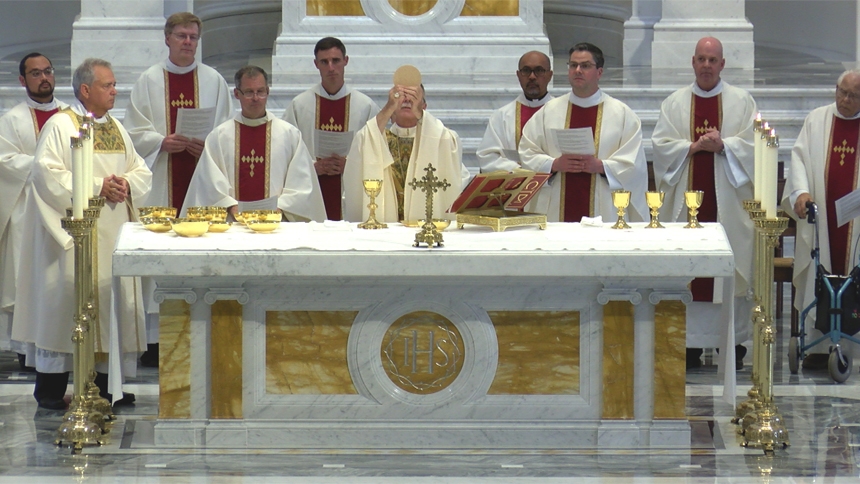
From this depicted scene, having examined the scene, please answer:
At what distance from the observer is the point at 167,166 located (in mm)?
7574

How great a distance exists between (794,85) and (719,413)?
15.0ft

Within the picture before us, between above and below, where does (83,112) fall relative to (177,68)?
below

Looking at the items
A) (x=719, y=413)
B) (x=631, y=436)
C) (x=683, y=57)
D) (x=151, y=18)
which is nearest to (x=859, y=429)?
(x=719, y=413)

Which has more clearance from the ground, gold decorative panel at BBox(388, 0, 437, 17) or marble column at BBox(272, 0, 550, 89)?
gold decorative panel at BBox(388, 0, 437, 17)

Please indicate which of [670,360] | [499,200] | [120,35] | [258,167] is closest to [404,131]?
[499,200]

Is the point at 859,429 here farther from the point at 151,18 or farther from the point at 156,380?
the point at 151,18

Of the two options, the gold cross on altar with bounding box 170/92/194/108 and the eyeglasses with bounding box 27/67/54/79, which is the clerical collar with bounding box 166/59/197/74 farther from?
the eyeglasses with bounding box 27/67/54/79

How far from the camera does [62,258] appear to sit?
624 cm

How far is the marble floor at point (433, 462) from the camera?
17.1 ft

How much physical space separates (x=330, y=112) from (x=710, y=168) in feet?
7.17

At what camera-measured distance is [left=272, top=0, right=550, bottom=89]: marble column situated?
10273 millimetres

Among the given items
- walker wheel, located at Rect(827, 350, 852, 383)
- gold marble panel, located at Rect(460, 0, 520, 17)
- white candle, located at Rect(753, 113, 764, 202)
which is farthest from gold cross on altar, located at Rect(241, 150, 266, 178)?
gold marble panel, located at Rect(460, 0, 520, 17)

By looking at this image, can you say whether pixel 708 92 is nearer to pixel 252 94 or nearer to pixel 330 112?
pixel 330 112

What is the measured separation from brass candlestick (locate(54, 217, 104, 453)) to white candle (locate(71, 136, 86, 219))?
0.24ft
